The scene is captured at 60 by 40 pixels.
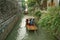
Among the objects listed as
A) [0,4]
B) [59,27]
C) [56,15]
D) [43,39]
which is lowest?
[43,39]

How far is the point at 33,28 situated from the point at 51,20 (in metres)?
2.78

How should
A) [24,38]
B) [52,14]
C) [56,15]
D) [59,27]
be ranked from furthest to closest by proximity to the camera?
[24,38] < [52,14] < [56,15] < [59,27]

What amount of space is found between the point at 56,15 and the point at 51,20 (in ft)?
1.48

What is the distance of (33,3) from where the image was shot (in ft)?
71.0

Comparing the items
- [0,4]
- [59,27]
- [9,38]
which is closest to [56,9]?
[59,27]

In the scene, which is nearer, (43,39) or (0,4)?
(43,39)

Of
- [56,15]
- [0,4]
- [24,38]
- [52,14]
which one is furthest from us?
[0,4]

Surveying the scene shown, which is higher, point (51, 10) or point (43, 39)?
point (51, 10)

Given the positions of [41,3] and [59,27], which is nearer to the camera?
[59,27]

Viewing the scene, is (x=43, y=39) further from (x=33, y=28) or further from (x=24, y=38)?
(x=33, y=28)

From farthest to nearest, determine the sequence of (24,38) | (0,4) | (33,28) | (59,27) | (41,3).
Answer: (41,3) < (0,4) < (33,28) < (24,38) < (59,27)

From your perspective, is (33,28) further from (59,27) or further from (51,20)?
(59,27)

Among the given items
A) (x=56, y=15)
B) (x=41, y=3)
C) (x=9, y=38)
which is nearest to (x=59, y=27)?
(x=56, y=15)

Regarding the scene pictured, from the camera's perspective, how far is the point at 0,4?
474 inches
